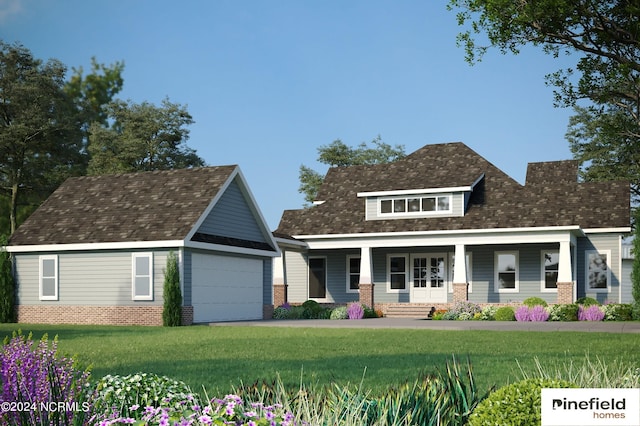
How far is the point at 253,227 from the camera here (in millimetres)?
31234

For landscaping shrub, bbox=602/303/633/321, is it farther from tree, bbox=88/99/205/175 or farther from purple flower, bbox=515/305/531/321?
tree, bbox=88/99/205/175

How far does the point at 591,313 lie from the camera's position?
89.8 feet

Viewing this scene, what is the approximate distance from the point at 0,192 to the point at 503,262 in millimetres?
33791

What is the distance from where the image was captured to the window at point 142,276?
26828mm

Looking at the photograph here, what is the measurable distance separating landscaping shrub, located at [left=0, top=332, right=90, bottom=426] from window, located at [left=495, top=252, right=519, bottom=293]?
28771 millimetres

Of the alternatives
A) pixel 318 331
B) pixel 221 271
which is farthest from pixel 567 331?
pixel 221 271

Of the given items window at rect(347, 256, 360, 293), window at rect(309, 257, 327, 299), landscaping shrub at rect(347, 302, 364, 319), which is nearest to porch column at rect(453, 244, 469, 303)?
landscaping shrub at rect(347, 302, 364, 319)

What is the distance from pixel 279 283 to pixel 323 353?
788 inches

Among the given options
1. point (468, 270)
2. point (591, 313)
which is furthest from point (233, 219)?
point (591, 313)

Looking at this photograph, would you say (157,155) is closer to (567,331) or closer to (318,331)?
(318,331)

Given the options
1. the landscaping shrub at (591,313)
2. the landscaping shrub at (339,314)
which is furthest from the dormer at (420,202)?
the landscaping shrub at (591,313)

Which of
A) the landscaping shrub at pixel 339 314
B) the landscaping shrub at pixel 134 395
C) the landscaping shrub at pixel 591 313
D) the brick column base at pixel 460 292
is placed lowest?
the landscaping shrub at pixel 339 314

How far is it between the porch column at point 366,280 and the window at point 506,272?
5417 mm

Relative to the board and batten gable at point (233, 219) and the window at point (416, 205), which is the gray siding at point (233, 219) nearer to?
the board and batten gable at point (233, 219)
